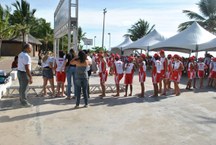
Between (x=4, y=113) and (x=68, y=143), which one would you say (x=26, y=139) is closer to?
(x=68, y=143)

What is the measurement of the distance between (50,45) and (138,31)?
18.1 m

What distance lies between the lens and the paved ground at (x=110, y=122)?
613cm

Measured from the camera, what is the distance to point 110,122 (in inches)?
295

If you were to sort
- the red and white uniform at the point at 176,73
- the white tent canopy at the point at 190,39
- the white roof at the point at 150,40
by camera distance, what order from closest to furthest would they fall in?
the red and white uniform at the point at 176,73
the white tent canopy at the point at 190,39
the white roof at the point at 150,40

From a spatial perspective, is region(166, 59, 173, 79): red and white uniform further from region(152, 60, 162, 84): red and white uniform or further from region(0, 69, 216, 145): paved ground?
region(0, 69, 216, 145): paved ground

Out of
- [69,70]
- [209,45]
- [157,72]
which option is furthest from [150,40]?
[69,70]

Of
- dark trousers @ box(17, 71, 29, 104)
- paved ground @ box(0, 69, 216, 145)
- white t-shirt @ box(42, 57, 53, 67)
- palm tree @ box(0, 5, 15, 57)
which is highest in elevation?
palm tree @ box(0, 5, 15, 57)

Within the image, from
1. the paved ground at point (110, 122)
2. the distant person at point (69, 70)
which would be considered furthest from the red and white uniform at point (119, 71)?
the distant person at point (69, 70)

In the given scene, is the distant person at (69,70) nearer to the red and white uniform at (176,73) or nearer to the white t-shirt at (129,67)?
the white t-shirt at (129,67)

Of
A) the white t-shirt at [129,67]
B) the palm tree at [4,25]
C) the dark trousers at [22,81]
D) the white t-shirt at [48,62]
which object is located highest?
the palm tree at [4,25]

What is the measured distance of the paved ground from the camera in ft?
20.1

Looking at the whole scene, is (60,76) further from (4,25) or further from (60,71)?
(4,25)

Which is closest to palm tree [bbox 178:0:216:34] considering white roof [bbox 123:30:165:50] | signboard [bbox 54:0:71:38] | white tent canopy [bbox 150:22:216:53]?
white roof [bbox 123:30:165:50]

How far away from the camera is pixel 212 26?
39531mm
